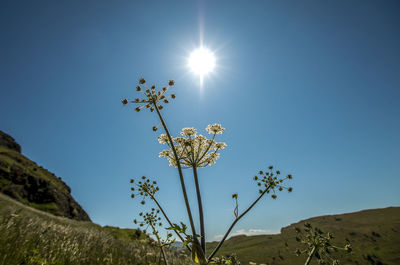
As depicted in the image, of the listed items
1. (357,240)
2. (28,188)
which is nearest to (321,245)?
(28,188)

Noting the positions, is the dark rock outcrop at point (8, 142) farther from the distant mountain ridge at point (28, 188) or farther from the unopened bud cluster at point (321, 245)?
the unopened bud cluster at point (321, 245)

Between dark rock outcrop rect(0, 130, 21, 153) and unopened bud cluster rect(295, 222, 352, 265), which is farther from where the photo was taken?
dark rock outcrop rect(0, 130, 21, 153)

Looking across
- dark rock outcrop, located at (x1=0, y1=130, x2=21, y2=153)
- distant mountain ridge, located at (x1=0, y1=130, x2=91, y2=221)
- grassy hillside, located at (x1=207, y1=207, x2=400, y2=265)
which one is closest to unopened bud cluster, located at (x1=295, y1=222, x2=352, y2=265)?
grassy hillside, located at (x1=207, y1=207, x2=400, y2=265)

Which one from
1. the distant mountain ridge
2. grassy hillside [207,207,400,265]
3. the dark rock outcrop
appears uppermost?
the dark rock outcrop

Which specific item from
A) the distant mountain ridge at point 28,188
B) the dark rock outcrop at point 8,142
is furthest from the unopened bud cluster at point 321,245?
the dark rock outcrop at point 8,142

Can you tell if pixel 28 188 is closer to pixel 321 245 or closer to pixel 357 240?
pixel 321 245

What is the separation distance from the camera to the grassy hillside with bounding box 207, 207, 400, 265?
292 ft

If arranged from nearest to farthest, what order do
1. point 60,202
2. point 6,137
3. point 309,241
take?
1. point 309,241
2. point 60,202
3. point 6,137

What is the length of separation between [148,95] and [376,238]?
555ft

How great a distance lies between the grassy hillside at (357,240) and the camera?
292ft

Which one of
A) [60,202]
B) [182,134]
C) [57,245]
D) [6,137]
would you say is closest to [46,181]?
[60,202]

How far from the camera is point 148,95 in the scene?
388 centimetres

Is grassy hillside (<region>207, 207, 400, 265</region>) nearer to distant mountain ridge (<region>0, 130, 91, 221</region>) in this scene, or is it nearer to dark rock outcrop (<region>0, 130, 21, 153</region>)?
distant mountain ridge (<region>0, 130, 91, 221</region>)

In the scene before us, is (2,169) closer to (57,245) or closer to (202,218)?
(57,245)
